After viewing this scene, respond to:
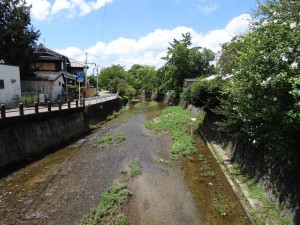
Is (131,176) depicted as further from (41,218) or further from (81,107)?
(81,107)

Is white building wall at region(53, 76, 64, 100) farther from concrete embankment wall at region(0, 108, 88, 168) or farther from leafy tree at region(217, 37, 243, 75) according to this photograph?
leafy tree at region(217, 37, 243, 75)

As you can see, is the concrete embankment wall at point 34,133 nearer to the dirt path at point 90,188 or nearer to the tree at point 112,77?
the dirt path at point 90,188

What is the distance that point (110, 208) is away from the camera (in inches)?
428

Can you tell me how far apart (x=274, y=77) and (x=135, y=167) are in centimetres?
938

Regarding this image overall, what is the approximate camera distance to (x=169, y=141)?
2258 centimetres

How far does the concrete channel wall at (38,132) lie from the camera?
15578 mm

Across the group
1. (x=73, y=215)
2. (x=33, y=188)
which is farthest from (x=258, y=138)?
(x=33, y=188)

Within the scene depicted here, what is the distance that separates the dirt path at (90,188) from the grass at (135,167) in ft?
0.88

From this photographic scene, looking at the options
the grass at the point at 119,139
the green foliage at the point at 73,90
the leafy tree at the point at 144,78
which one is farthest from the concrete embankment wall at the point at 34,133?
the leafy tree at the point at 144,78

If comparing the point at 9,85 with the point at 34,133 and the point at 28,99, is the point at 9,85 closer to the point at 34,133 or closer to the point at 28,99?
the point at 28,99

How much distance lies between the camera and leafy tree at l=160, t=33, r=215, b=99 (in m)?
49.8

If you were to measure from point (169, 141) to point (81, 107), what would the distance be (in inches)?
378

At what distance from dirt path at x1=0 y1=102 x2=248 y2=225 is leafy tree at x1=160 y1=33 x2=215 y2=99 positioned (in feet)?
106

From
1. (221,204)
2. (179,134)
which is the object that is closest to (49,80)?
(179,134)
